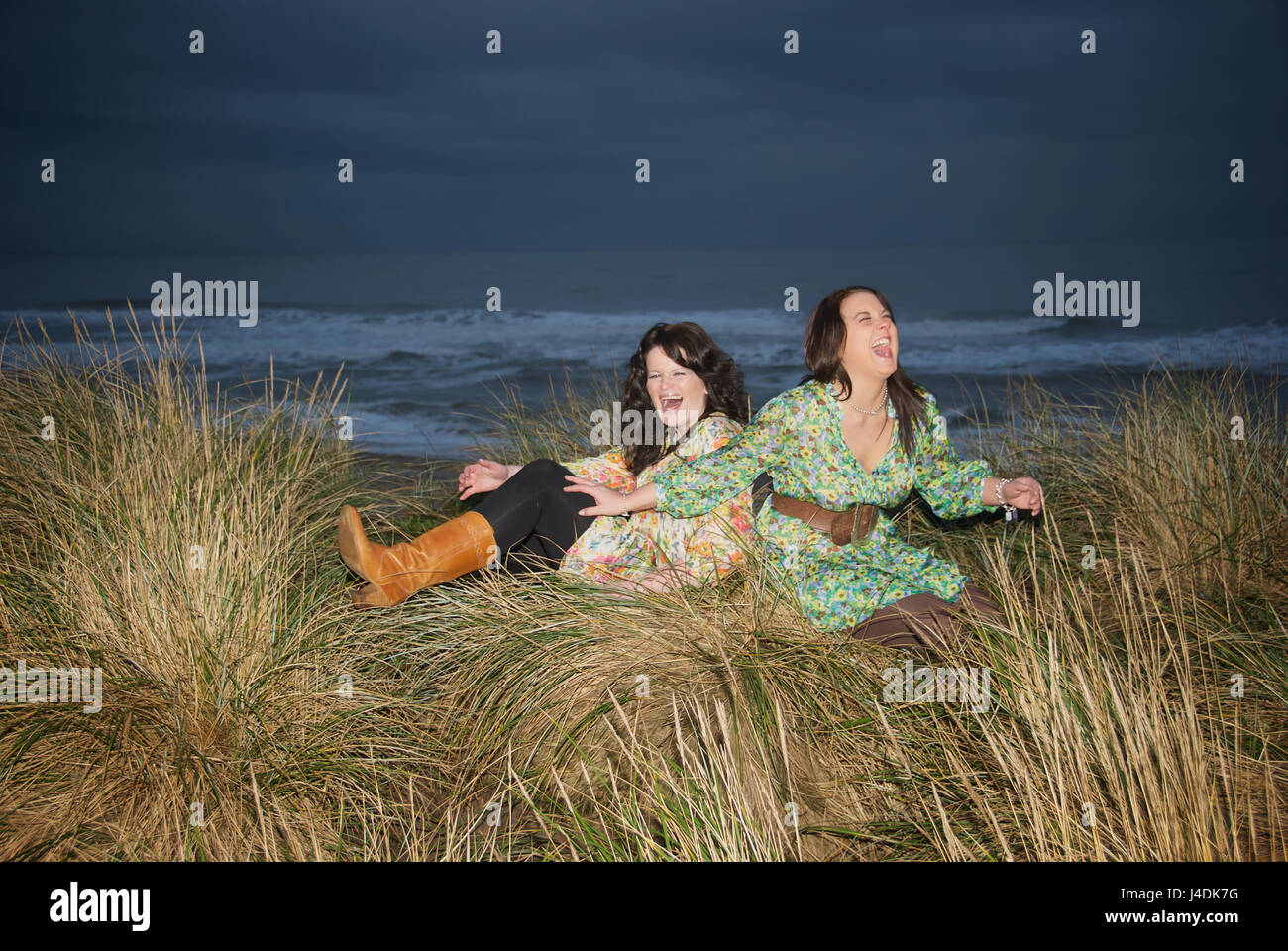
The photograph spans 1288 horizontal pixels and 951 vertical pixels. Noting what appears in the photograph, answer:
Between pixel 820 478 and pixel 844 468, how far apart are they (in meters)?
0.09

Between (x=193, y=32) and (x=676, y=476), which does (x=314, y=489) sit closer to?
→ (x=676, y=476)

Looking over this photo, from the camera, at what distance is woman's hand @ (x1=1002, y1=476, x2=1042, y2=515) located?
3.60 m

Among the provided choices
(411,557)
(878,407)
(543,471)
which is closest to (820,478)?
(878,407)

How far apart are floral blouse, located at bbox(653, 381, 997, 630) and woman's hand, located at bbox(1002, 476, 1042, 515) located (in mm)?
98

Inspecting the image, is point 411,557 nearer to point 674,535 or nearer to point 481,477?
point 481,477

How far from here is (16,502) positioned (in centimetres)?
412

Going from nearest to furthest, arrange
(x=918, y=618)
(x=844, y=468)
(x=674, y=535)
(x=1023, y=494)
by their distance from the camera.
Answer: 1. (x=918, y=618)
2. (x=1023, y=494)
3. (x=844, y=468)
4. (x=674, y=535)

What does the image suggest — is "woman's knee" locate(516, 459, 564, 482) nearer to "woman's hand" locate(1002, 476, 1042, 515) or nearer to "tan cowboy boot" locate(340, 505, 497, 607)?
"tan cowboy boot" locate(340, 505, 497, 607)

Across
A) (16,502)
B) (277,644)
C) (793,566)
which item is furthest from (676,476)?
(16,502)

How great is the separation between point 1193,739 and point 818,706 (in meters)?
1.02

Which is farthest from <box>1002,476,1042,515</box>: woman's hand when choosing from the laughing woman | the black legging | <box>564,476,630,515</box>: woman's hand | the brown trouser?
the black legging

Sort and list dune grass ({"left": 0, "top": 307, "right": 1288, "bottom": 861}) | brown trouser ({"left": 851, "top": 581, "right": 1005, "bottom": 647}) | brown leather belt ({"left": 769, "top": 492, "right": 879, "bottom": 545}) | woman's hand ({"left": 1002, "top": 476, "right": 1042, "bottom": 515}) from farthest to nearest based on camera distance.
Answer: brown leather belt ({"left": 769, "top": 492, "right": 879, "bottom": 545})
woman's hand ({"left": 1002, "top": 476, "right": 1042, "bottom": 515})
brown trouser ({"left": 851, "top": 581, "right": 1005, "bottom": 647})
dune grass ({"left": 0, "top": 307, "right": 1288, "bottom": 861})

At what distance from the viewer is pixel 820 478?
376 centimetres

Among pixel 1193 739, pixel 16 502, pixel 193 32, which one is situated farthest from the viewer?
pixel 193 32
